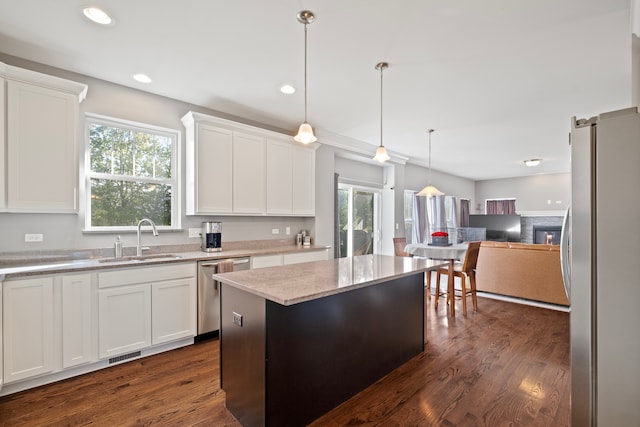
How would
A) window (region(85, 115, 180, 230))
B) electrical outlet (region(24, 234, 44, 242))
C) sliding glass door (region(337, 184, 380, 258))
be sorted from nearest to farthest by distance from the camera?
1. electrical outlet (region(24, 234, 44, 242))
2. window (region(85, 115, 180, 230))
3. sliding glass door (region(337, 184, 380, 258))

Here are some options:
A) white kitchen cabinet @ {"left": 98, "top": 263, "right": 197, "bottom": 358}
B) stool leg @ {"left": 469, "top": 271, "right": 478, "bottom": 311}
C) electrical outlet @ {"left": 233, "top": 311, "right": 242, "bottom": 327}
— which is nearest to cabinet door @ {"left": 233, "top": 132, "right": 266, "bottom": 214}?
white kitchen cabinet @ {"left": 98, "top": 263, "right": 197, "bottom": 358}

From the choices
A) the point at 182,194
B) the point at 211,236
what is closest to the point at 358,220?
the point at 211,236

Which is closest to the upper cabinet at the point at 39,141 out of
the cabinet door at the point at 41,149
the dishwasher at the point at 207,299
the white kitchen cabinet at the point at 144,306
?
the cabinet door at the point at 41,149

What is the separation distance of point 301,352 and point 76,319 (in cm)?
192

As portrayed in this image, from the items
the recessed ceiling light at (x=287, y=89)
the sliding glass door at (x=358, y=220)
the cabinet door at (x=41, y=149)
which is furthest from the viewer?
the sliding glass door at (x=358, y=220)

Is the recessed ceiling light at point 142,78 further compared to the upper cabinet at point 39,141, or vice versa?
the recessed ceiling light at point 142,78

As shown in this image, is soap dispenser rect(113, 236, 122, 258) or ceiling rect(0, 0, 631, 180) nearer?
ceiling rect(0, 0, 631, 180)

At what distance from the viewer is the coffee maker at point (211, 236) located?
3619 mm

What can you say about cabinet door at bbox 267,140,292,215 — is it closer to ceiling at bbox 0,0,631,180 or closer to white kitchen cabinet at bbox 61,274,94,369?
ceiling at bbox 0,0,631,180

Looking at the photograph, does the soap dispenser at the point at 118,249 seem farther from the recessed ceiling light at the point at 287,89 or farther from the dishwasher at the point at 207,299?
the recessed ceiling light at the point at 287,89

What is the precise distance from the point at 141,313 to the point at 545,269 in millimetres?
4940

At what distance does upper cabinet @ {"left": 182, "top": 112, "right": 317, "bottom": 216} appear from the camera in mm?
3514

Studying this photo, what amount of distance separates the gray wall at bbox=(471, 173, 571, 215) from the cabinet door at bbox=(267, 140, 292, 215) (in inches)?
329

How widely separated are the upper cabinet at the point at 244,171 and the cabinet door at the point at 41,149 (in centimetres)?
109
